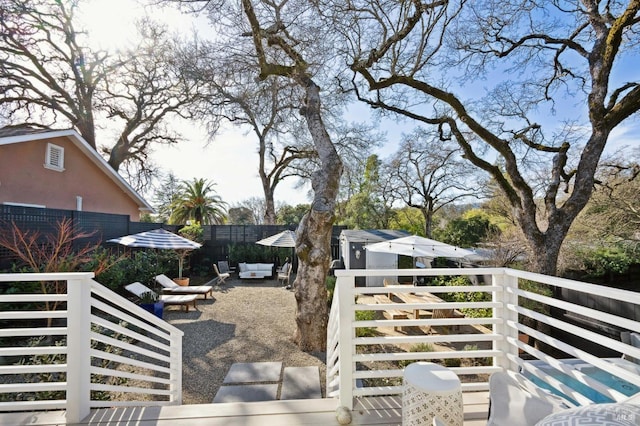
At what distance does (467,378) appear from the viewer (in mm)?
4102

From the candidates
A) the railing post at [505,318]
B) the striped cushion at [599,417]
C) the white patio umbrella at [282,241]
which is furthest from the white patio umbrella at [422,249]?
the striped cushion at [599,417]

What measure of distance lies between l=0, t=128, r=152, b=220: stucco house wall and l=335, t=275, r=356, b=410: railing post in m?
10.6

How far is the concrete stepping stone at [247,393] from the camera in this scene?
3436 mm

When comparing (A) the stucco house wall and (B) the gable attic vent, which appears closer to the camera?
(A) the stucco house wall

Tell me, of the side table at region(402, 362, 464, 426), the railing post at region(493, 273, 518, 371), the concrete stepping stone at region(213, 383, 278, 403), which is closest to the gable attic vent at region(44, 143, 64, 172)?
the concrete stepping stone at region(213, 383, 278, 403)

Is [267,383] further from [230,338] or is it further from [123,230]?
[123,230]

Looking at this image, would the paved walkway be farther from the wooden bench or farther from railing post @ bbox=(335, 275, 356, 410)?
the wooden bench

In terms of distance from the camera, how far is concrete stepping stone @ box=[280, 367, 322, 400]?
3506mm

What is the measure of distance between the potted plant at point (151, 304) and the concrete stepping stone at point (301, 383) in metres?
3.56

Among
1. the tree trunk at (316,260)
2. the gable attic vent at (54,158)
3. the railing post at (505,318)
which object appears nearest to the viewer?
the railing post at (505,318)

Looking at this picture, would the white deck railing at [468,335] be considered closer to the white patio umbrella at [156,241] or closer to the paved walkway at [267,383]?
the paved walkway at [267,383]

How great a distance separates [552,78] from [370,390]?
362 inches

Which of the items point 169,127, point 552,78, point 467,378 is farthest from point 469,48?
point 169,127

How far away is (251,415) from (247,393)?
1.59 meters
